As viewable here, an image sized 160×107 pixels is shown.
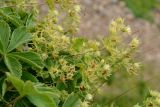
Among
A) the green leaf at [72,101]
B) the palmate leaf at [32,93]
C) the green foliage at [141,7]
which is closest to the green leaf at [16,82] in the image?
the palmate leaf at [32,93]

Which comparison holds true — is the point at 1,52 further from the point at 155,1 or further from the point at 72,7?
the point at 155,1

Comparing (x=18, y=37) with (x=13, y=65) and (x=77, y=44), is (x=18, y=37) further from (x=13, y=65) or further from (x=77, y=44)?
(x=77, y=44)

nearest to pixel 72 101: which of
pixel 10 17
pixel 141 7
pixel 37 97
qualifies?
pixel 37 97

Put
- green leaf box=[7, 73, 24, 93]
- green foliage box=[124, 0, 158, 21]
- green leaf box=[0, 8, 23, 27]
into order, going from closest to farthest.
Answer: green leaf box=[7, 73, 24, 93] < green leaf box=[0, 8, 23, 27] < green foliage box=[124, 0, 158, 21]

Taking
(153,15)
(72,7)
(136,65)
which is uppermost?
(72,7)

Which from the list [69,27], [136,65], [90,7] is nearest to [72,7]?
[69,27]

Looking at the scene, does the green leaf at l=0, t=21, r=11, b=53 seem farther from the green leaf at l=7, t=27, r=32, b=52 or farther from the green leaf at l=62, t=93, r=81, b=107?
the green leaf at l=62, t=93, r=81, b=107

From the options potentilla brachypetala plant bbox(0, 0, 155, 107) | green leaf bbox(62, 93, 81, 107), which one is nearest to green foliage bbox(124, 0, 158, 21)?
potentilla brachypetala plant bbox(0, 0, 155, 107)
